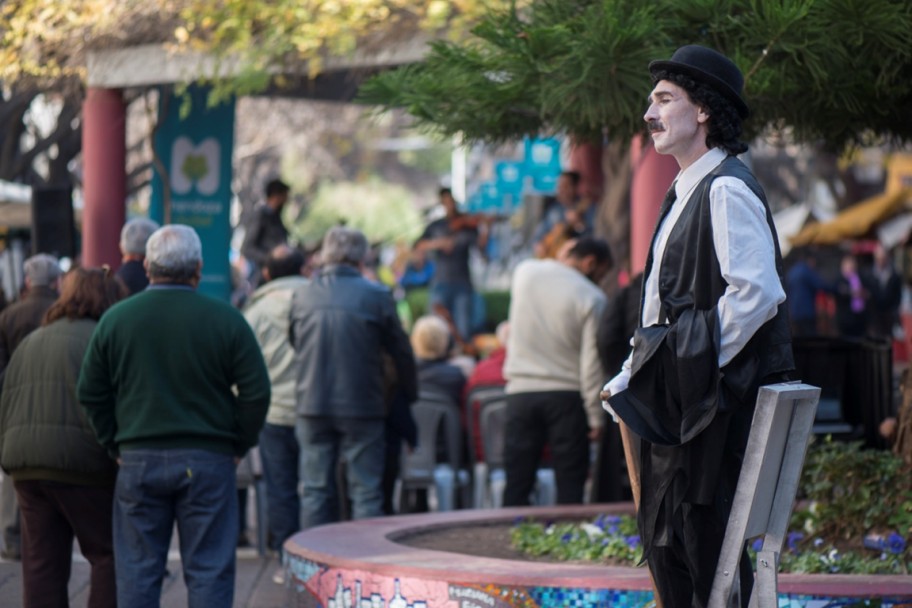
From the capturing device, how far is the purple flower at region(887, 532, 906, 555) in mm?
6695

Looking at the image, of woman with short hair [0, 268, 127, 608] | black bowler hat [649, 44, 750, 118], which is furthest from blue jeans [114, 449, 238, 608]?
black bowler hat [649, 44, 750, 118]

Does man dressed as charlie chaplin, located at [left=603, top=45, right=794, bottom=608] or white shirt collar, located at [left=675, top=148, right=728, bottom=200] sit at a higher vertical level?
white shirt collar, located at [left=675, top=148, right=728, bottom=200]

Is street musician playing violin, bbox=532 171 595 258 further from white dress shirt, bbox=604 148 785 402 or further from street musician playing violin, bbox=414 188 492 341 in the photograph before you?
white dress shirt, bbox=604 148 785 402

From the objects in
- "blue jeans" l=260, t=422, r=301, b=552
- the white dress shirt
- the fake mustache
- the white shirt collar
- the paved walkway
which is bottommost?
the paved walkway

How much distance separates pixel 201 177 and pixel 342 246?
18.1ft

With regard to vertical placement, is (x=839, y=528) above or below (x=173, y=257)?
below

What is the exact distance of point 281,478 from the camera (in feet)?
32.1

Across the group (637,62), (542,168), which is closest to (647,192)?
(637,62)

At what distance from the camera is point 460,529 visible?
8.26m

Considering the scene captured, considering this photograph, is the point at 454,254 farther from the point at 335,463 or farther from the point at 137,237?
the point at 335,463

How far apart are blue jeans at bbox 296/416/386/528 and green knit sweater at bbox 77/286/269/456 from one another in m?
2.50

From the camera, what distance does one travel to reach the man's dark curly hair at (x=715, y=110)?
450 centimetres

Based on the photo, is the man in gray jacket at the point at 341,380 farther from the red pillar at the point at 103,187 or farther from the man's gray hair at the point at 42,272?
the red pillar at the point at 103,187

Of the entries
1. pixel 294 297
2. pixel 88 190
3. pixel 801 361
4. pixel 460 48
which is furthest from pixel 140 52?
pixel 460 48
